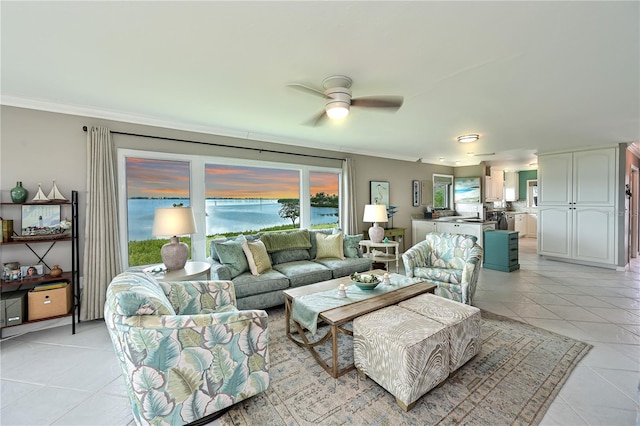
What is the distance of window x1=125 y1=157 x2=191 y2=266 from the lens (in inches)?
140

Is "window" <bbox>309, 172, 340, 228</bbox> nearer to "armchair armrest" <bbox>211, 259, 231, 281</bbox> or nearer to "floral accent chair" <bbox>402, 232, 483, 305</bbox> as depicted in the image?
"floral accent chair" <bbox>402, 232, 483, 305</bbox>

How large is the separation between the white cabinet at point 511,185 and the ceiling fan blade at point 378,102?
9064 millimetres

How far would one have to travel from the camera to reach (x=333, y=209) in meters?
5.54

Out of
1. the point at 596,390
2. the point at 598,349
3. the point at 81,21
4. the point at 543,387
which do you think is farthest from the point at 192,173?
the point at 598,349

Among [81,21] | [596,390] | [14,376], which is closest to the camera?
[81,21]

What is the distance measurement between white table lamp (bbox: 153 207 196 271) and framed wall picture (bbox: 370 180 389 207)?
13.2 ft

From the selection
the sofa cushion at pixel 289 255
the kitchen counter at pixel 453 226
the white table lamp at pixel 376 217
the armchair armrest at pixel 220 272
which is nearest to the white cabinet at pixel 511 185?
the kitchen counter at pixel 453 226

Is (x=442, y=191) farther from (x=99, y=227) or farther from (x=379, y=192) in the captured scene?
(x=99, y=227)

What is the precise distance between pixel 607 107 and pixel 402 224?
13.8 feet

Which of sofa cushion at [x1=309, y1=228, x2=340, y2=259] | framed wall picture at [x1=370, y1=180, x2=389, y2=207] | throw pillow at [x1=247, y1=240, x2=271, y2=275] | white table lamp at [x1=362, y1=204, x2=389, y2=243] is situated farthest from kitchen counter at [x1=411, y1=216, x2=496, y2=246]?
throw pillow at [x1=247, y1=240, x2=271, y2=275]

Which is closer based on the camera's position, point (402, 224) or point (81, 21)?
point (81, 21)

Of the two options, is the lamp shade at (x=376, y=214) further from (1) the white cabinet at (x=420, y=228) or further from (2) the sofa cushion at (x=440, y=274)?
(1) the white cabinet at (x=420, y=228)

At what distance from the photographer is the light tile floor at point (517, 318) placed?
1792mm

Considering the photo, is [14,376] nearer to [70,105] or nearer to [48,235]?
[48,235]
